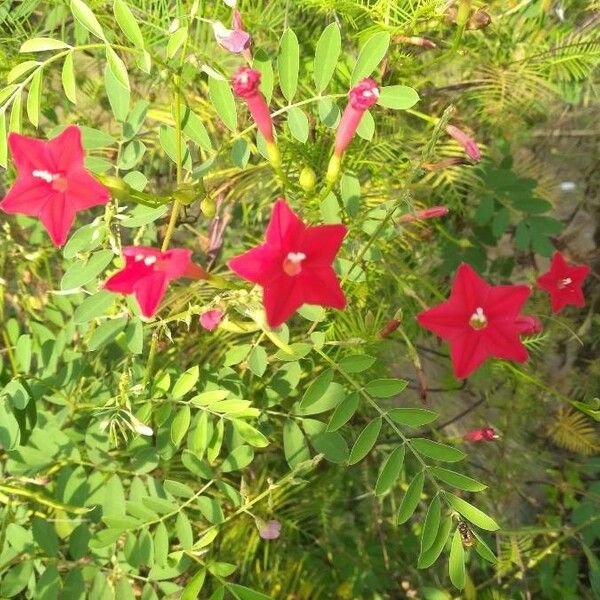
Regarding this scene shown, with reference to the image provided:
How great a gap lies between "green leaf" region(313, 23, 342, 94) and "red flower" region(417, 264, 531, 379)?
0.33m

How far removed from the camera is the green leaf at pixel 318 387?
1.00 metres

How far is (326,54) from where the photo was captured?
974mm

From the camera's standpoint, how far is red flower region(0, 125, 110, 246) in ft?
2.74

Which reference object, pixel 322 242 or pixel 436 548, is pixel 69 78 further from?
pixel 436 548

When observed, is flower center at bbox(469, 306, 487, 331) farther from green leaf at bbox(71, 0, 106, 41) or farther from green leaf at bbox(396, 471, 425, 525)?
green leaf at bbox(71, 0, 106, 41)

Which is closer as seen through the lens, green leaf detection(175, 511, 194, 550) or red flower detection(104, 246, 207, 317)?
red flower detection(104, 246, 207, 317)

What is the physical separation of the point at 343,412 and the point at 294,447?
14 centimetres

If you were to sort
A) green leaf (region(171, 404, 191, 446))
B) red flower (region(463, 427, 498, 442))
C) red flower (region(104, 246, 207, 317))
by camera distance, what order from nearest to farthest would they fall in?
1. red flower (region(104, 246, 207, 317))
2. green leaf (region(171, 404, 191, 446))
3. red flower (region(463, 427, 498, 442))

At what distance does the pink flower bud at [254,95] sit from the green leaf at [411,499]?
0.49 m

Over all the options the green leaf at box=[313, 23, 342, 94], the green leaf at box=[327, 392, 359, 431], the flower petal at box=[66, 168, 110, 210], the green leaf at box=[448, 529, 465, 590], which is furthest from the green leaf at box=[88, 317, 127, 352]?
the green leaf at box=[448, 529, 465, 590]

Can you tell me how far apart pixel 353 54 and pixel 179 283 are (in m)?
0.59

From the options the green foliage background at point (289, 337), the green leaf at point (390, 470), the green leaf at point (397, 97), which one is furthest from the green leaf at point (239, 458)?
the green leaf at point (397, 97)

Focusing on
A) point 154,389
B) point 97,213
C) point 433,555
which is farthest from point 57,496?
point 97,213

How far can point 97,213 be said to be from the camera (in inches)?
66.0
